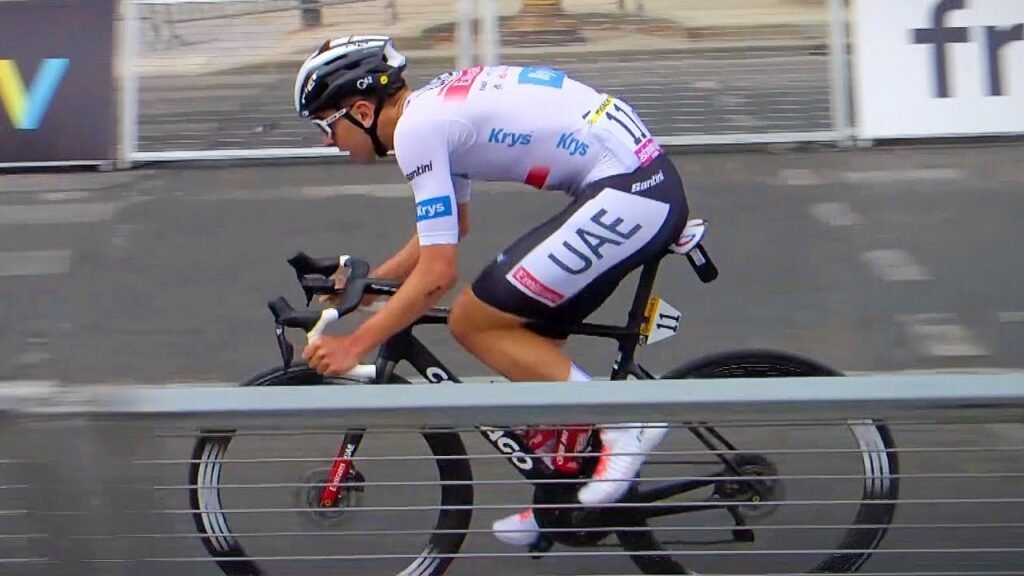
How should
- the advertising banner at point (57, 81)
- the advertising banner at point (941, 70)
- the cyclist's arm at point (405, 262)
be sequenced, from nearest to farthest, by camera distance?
the cyclist's arm at point (405, 262) → the advertising banner at point (941, 70) → the advertising banner at point (57, 81)

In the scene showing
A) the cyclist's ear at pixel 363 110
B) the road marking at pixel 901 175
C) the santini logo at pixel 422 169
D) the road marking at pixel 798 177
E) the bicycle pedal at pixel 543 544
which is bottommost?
the road marking at pixel 901 175

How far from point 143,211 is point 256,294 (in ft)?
6.36

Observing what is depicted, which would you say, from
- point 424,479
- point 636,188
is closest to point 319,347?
point 424,479

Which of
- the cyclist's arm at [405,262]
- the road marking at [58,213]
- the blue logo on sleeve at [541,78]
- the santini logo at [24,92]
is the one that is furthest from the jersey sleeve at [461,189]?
the santini logo at [24,92]

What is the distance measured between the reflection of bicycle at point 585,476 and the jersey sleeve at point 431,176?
36 cm

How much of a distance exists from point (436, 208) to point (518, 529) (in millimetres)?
865

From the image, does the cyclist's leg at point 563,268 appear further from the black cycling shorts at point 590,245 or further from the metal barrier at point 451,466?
the metal barrier at point 451,466

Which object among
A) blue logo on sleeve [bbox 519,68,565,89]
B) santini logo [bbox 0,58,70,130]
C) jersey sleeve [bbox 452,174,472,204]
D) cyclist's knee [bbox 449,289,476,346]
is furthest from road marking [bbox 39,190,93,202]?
blue logo on sleeve [bbox 519,68,565,89]

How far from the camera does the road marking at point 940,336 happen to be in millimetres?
6320

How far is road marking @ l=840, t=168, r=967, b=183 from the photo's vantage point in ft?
29.2

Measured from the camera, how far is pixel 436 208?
11.6 ft

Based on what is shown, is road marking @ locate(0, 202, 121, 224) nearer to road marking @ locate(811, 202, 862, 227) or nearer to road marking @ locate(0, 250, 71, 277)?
road marking @ locate(0, 250, 71, 277)

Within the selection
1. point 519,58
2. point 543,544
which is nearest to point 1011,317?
point 543,544

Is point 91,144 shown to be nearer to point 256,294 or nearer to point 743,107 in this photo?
point 256,294
